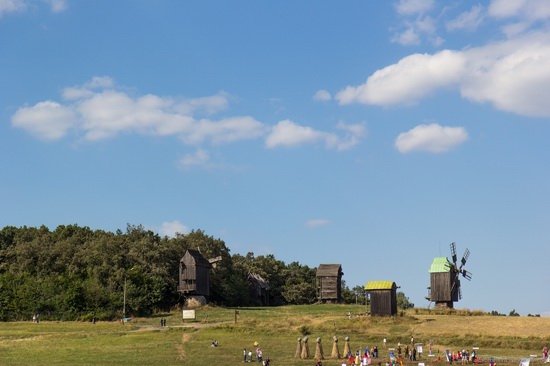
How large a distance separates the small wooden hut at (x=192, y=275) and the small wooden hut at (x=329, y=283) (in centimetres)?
2391

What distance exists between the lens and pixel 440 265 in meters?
112

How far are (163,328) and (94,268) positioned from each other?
28.2 meters

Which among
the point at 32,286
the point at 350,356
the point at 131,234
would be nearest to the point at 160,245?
the point at 131,234

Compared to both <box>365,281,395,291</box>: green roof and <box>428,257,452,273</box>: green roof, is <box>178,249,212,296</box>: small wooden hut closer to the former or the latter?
<box>365,281,395,291</box>: green roof

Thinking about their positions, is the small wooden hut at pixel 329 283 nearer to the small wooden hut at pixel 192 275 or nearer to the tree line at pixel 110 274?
the tree line at pixel 110 274

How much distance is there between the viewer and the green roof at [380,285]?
9431 centimetres

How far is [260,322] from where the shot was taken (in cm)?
8681

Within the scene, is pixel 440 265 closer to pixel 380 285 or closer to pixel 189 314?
pixel 380 285

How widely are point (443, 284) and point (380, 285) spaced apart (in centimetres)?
1956

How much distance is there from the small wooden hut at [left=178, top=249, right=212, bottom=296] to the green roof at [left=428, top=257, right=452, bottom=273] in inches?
1380

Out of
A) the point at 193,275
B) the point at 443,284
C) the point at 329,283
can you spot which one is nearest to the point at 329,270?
the point at 329,283

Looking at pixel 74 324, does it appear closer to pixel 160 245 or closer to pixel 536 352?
pixel 160 245

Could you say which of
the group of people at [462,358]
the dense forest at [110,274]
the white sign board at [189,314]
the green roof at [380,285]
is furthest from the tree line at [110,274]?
the group of people at [462,358]

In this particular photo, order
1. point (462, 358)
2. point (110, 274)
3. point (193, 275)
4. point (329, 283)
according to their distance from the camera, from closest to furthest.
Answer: point (462, 358), point (110, 274), point (193, 275), point (329, 283)
